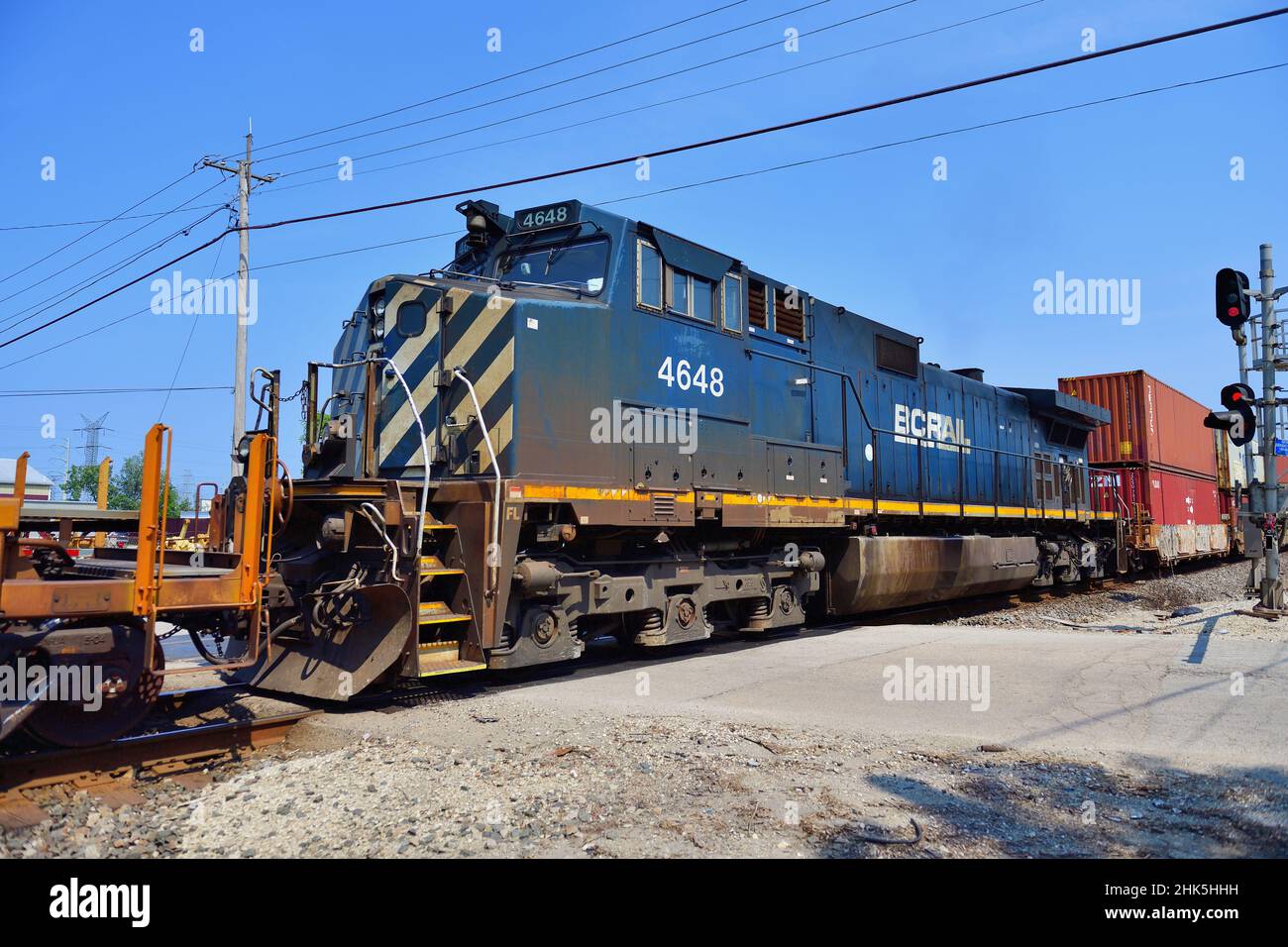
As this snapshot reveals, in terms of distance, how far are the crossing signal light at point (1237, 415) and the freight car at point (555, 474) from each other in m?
4.12

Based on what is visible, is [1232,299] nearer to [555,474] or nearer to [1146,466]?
[555,474]

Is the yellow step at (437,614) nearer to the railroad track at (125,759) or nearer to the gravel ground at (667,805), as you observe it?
the gravel ground at (667,805)

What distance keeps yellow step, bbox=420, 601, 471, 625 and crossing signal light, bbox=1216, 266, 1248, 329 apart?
980 cm

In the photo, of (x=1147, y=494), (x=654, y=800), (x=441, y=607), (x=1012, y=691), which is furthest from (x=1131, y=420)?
(x=654, y=800)

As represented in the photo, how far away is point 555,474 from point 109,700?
11.3ft

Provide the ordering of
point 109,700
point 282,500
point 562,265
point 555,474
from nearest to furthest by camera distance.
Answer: point 109,700 < point 282,500 < point 555,474 < point 562,265

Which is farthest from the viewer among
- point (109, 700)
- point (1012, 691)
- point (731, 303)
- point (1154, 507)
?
point (1154, 507)

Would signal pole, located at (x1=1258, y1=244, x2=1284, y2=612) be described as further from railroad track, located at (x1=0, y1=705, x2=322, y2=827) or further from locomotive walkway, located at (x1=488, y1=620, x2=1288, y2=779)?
railroad track, located at (x1=0, y1=705, x2=322, y2=827)

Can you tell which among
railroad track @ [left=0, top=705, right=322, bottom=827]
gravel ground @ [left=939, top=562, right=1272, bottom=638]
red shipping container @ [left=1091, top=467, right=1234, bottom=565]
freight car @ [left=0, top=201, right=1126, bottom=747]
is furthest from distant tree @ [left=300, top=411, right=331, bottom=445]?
red shipping container @ [left=1091, top=467, right=1234, bottom=565]

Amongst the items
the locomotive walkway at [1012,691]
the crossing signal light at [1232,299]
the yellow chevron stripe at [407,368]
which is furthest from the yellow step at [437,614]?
the crossing signal light at [1232,299]

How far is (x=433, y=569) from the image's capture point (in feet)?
21.2

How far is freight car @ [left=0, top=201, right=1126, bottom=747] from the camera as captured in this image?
634cm

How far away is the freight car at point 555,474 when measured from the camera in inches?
249

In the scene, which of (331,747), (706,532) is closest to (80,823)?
(331,747)
